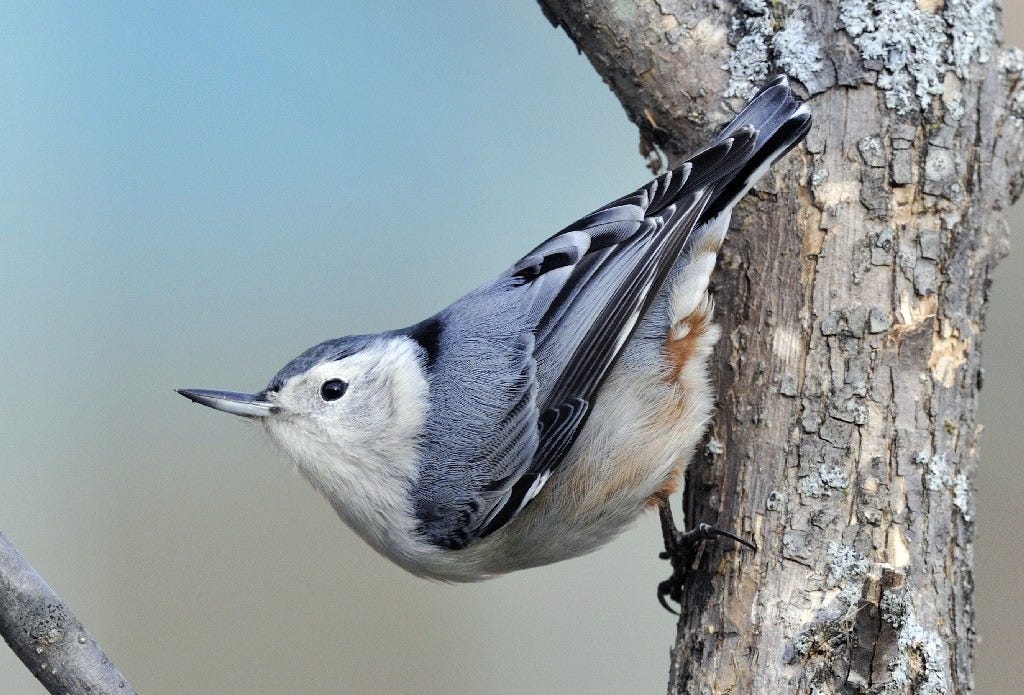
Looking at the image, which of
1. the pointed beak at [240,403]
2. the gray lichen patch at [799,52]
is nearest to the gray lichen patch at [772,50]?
the gray lichen patch at [799,52]

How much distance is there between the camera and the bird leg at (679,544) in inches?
60.2

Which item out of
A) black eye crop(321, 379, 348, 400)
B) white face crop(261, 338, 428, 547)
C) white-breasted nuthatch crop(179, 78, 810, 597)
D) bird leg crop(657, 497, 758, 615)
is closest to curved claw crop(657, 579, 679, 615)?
bird leg crop(657, 497, 758, 615)

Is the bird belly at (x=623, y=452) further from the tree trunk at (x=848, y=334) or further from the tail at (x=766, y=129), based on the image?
the tail at (x=766, y=129)

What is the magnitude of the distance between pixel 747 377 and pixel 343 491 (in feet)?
2.25

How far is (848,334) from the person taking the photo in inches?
57.9

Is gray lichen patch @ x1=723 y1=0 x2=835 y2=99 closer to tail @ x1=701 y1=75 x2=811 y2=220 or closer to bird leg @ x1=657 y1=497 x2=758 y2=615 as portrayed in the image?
tail @ x1=701 y1=75 x2=811 y2=220

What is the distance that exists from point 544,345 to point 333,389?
355 millimetres

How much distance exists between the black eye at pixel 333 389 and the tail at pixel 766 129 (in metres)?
0.67

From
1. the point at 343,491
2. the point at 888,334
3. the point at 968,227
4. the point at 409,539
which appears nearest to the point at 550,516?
the point at 409,539

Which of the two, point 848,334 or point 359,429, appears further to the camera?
point 359,429

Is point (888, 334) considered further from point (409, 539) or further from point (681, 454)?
point (409, 539)

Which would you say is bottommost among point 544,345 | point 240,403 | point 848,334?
point 240,403

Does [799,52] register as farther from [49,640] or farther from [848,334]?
[49,640]

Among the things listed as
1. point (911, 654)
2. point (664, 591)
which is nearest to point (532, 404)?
point (664, 591)
